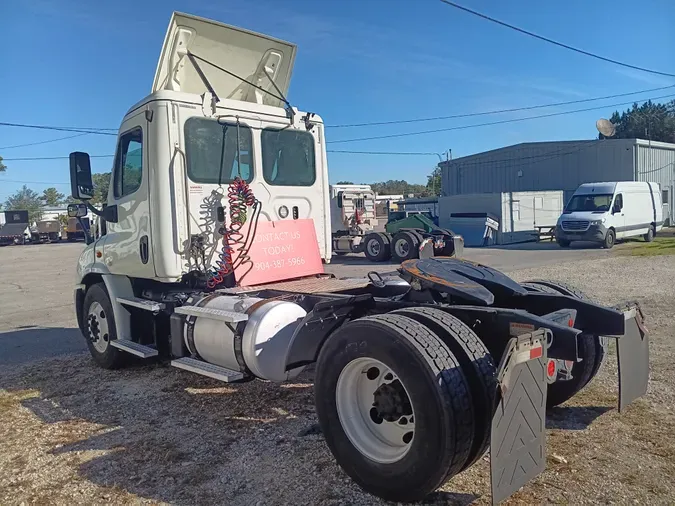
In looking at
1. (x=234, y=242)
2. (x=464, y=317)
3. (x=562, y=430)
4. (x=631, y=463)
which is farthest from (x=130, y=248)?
(x=631, y=463)

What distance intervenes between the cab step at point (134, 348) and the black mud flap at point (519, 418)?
399cm

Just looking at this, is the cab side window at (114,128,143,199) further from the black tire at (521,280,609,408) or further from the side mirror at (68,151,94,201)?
the black tire at (521,280,609,408)

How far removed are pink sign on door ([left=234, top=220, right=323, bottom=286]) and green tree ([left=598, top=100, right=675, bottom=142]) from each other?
7592cm

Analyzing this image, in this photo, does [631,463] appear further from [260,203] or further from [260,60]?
[260,60]

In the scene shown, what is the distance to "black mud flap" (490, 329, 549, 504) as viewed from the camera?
3.02 m

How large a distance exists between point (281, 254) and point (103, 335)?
2.43 metres

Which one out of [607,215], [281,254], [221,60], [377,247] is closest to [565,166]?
[607,215]

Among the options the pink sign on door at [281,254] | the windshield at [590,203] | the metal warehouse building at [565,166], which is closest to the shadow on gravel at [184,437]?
the pink sign on door at [281,254]

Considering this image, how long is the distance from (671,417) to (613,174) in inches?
1304

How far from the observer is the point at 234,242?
619 centimetres

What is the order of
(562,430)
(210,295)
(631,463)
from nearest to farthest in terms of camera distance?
(631,463) → (562,430) → (210,295)

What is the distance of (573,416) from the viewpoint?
483cm

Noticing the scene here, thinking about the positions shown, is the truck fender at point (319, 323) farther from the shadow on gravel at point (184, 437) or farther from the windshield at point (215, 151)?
the windshield at point (215, 151)

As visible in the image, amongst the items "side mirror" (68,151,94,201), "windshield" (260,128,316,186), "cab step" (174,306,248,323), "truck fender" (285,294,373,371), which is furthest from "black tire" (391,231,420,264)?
"truck fender" (285,294,373,371)
